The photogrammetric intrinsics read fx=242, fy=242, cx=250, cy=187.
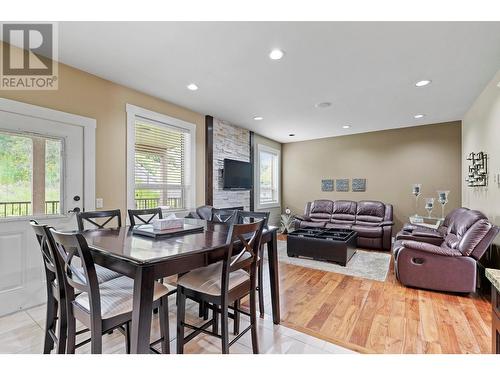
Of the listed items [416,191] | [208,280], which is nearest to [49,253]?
[208,280]

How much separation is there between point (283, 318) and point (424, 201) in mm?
4825

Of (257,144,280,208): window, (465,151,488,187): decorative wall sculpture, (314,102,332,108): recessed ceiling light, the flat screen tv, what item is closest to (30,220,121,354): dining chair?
the flat screen tv

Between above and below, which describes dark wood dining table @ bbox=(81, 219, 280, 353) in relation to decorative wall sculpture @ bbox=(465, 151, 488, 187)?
below

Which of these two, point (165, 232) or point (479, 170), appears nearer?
point (165, 232)

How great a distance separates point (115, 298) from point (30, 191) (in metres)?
1.95

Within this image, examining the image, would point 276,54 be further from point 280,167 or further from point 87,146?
point 280,167

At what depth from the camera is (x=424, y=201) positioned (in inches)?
213

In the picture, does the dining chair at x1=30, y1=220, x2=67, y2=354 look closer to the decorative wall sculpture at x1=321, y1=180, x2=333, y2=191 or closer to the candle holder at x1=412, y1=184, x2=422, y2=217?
the candle holder at x1=412, y1=184, x2=422, y2=217

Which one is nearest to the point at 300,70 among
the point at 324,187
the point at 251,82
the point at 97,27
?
the point at 251,82

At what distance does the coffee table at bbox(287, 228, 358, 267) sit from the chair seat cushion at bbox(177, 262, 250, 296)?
8.04 ft

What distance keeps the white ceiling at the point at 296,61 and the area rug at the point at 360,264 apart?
2.62 metres

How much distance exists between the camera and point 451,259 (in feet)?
9.25

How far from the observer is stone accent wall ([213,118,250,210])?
192 inches

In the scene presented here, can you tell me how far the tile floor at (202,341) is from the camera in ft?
6.05
